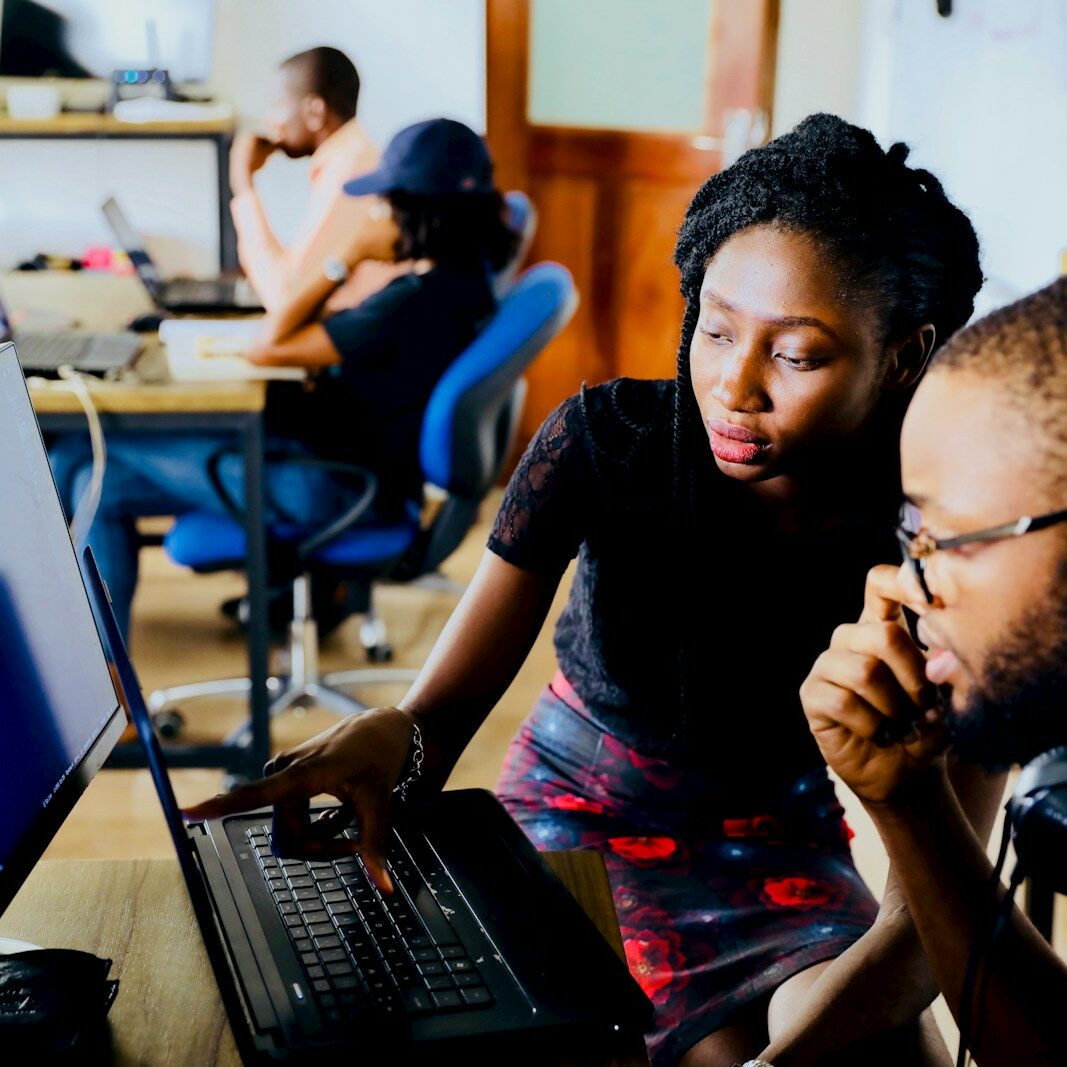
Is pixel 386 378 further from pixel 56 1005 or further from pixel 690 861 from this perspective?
pixel 56 1005

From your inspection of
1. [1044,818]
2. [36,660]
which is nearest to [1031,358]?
[1044,818]

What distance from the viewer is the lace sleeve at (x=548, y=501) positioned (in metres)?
1.25

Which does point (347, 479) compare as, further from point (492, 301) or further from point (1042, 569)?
point (1042, 569)

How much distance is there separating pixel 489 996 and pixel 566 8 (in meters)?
3.48

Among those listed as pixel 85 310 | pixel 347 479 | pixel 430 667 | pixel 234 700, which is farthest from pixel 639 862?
pixel 85 310

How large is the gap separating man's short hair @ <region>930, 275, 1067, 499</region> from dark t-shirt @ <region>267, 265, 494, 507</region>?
1776 mm

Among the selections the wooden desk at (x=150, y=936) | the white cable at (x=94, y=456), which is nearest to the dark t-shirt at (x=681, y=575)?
the wooden desk at (x=150, y=936)

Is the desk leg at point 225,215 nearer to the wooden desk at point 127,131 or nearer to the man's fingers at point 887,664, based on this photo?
the wooden desk at point 127,131

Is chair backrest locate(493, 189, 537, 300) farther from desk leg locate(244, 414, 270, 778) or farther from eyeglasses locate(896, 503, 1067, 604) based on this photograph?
eyeglasses locate(896, 503, 1067, 604)

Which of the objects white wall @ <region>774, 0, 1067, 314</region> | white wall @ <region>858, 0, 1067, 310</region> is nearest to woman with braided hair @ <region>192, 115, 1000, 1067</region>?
white wall @ <region>774, 0, 1067, 314</region>

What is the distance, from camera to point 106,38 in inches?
139

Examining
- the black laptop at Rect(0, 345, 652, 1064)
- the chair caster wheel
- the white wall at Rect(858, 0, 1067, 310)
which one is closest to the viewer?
the black laptop at Rect(0, 345, 652, 1064)

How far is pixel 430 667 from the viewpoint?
124 centimetres

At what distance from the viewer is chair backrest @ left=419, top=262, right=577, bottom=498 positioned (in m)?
2.40
